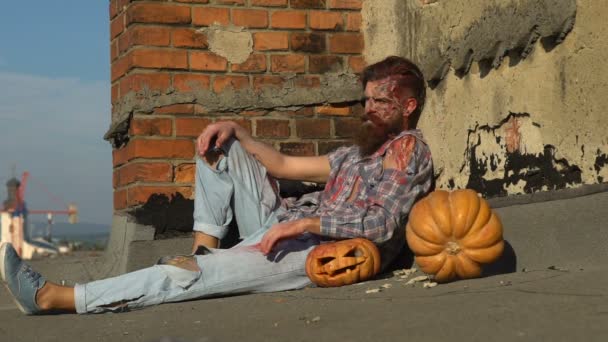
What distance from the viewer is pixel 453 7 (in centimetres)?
484

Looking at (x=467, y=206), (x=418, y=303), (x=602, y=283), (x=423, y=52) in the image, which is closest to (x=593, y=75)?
(x=467, y=206)

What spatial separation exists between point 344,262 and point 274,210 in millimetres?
699

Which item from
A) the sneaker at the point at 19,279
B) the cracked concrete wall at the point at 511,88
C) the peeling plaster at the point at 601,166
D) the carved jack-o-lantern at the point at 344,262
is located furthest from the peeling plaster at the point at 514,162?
the sneaker at the point at 19,279

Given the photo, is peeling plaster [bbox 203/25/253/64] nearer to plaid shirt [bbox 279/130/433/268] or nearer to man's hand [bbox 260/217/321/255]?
plaid shirt [bbox 279/130/433/268]

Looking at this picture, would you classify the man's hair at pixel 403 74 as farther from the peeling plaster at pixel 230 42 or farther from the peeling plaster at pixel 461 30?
the peeling plaster at pixel 230 42

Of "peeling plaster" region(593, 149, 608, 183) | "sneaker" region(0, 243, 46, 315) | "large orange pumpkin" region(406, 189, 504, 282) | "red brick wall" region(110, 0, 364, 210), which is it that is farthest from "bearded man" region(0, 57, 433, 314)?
"peeling plaster" region(593, 149, 608, 183)

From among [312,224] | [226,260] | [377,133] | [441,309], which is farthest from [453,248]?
[226,260]

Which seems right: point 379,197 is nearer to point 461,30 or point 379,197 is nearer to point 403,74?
point 403,74

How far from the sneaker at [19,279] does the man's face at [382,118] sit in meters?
1.66

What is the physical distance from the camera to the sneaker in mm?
3924

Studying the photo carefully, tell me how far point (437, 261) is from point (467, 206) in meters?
0.27

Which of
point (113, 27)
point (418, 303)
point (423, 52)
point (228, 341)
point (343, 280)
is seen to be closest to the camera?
point (228, 341)

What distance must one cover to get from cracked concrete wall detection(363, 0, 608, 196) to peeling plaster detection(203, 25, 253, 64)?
865mm

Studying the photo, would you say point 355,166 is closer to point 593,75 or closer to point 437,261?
point 437,261
